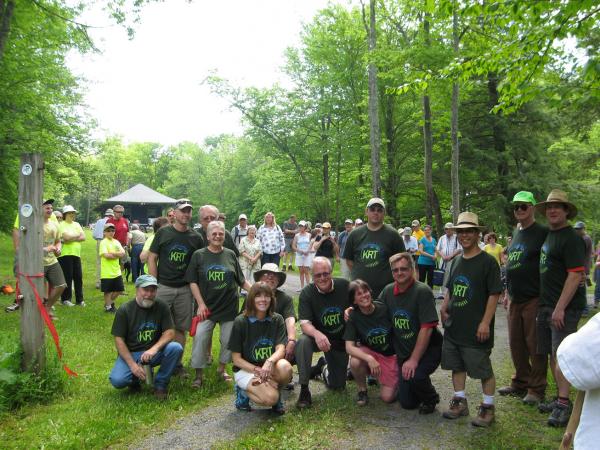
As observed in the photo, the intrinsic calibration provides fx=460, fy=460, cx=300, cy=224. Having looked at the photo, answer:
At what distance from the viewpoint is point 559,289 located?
167 inches

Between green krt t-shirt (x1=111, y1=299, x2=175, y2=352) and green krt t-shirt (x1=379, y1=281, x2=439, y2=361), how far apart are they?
2.45 meters

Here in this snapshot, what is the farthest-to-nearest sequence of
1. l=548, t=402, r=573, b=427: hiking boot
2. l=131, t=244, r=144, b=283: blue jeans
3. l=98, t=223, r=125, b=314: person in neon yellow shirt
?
l=131, t=244, r=144, b=283: blue jeans
l=98, t=223, r=125, b=314: person in neon yellow shirt
l=548, t=402, r=573, b=427: hiking boot

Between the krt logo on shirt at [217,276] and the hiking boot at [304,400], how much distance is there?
5.03ft

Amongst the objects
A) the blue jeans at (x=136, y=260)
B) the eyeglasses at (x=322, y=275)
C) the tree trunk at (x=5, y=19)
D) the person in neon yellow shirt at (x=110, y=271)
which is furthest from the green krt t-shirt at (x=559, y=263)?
→ the blue jeans at (x=136, y=260)

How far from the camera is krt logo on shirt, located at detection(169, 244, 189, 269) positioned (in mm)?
5574

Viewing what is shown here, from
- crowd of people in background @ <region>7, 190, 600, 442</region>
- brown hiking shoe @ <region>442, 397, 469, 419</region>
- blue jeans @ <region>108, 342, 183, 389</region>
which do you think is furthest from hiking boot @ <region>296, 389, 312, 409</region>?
blue jeans @ <region>108, 342, 183, 389</region>

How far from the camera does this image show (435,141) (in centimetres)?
1902

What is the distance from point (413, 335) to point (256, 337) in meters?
1.57

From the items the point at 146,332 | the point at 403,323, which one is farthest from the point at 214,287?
the point at 403,323

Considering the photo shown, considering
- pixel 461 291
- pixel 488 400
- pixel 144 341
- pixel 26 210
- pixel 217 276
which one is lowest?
pixel 488 400

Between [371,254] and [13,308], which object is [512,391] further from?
[13,308]

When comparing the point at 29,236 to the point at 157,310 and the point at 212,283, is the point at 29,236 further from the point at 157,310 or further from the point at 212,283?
the point at 212,283

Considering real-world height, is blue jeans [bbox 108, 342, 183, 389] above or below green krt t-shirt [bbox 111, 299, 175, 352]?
below

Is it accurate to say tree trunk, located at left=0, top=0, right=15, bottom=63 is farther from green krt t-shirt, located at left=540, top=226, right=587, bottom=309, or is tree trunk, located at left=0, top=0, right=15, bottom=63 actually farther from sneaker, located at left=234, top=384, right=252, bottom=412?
green krt t-shirt, located at left=540, top=226, right=587, bottom=309
